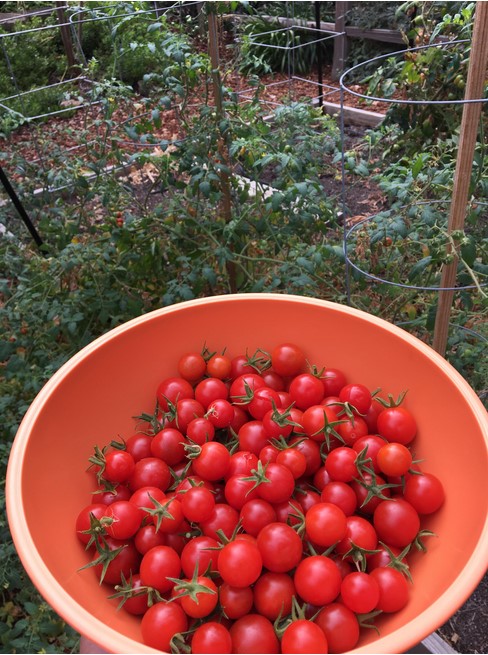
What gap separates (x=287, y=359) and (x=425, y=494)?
1.39 feet

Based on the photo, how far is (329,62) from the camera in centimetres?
579

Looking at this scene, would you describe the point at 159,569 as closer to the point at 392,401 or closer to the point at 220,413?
the point at 220,413

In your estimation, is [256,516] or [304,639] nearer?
[304,639]

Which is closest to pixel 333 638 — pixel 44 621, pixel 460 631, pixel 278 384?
pixel 278 384

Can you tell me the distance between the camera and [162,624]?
878 mm

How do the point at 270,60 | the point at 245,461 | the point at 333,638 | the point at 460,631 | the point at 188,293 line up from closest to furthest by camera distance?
the point at 333,638 → the point at 245,461 → the point at 460,631 → the point at 188,293 → the point at 270,60

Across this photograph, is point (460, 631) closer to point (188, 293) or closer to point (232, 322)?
point (232, 322)

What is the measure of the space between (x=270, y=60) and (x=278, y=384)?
5.32m

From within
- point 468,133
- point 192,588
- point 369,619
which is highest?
point 468,133

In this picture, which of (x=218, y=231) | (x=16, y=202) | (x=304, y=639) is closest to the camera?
(x=304, y=639)

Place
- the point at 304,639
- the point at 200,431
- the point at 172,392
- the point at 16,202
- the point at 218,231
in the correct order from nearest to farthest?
1. the point at 304,639
2. the point at 200,431
3. the point at 172,392
4. the point at 218,231
5. the point at 16,202

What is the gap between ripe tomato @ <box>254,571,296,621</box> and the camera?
0.93 m

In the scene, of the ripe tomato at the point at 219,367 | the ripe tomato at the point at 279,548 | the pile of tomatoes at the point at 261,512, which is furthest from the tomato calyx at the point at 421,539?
the ripe tomato at the point at 219,367

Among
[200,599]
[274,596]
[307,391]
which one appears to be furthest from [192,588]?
[307,391]
